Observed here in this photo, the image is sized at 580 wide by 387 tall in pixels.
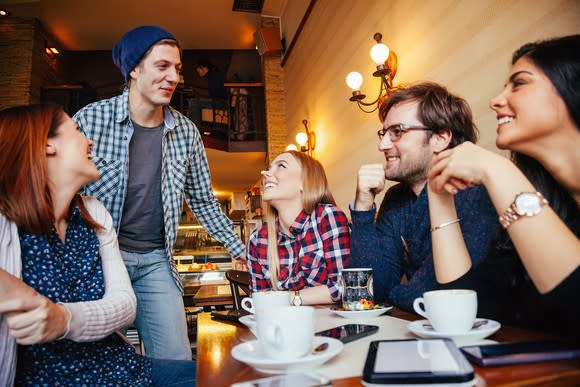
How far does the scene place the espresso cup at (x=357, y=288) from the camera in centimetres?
122

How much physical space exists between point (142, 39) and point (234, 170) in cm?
767

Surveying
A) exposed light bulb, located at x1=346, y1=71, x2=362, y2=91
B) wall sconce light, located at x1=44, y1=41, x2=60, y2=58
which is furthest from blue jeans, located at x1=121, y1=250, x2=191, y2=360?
wall sconce light, located at x1=44, y1=41, x2=60, y2=58

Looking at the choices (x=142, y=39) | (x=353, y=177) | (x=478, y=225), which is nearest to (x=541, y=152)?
(x=478, y=225)

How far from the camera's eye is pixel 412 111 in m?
1.90

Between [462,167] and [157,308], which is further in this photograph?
[157,308]

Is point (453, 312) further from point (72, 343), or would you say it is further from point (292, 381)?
point (72, 343)

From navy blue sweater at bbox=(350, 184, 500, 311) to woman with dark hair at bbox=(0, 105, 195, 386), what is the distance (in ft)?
2.40

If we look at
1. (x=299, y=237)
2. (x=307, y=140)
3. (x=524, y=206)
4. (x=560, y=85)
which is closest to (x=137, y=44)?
(x=299, y=237)

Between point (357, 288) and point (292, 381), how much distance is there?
68 cm

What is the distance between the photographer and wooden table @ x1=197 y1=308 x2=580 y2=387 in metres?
0.58

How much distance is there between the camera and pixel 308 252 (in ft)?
6.26

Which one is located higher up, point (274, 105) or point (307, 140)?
point (274, 105)

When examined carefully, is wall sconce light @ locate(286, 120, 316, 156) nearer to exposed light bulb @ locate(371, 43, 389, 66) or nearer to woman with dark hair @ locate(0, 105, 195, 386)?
exposed light bulb @ locate(371, 43, 389, 66)

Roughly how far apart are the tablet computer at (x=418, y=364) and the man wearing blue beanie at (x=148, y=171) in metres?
1.52
